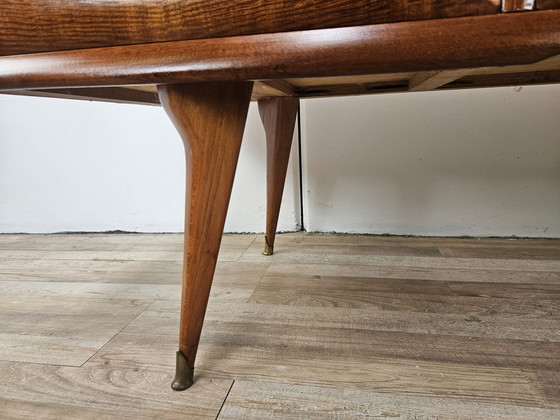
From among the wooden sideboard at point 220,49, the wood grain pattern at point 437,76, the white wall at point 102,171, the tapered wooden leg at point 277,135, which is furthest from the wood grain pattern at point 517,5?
the white wall at point 102,171

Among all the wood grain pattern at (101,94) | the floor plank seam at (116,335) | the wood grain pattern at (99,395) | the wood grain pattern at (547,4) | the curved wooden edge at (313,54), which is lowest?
the floor plank seam at (116,335)

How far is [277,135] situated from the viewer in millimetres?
811

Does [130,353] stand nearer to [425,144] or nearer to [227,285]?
[227,285]

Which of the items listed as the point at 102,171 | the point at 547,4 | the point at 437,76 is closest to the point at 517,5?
the point at 547,4

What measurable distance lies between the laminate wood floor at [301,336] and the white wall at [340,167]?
16 cm

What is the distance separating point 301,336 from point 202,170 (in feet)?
0.93

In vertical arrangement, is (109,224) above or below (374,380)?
below

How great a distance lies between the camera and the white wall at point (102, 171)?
3.76 feet

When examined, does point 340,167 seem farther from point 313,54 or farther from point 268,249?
point 313,54

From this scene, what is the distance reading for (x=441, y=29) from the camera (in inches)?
10.3

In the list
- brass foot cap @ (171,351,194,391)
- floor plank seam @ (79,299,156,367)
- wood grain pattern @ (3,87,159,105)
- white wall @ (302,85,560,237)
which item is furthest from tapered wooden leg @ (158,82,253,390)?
white wall @ (302,85,560,237)

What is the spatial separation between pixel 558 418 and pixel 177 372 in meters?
0.38

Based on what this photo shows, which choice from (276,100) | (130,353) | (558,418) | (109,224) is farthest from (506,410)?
(109,224)

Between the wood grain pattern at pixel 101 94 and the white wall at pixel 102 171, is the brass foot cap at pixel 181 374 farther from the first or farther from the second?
the white wall at pixel 102 171
